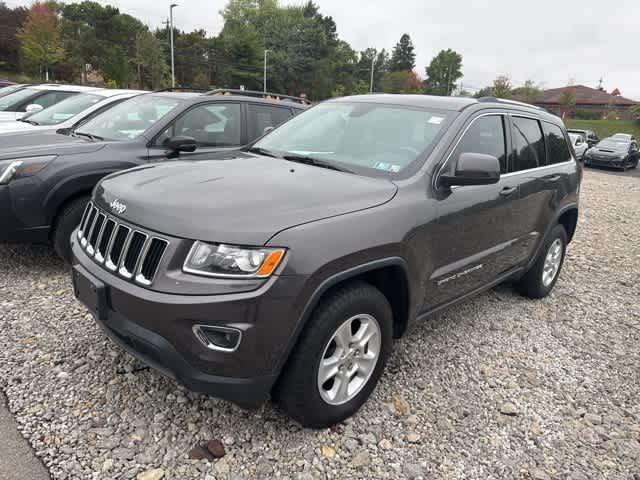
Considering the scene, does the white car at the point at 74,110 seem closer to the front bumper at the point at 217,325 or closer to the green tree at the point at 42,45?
the front bumper at the point at 217,325

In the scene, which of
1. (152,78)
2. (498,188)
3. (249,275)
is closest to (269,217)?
(249,275)

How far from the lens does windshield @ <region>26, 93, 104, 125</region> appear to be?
6848 mm

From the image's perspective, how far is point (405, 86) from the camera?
93.6 m

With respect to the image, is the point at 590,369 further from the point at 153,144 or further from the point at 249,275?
the point at 153,144

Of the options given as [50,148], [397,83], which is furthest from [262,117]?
[397,83]

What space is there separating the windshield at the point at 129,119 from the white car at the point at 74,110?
2.22 feet

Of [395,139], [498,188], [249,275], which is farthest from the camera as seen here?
[498,188]

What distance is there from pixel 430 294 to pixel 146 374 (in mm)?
1793

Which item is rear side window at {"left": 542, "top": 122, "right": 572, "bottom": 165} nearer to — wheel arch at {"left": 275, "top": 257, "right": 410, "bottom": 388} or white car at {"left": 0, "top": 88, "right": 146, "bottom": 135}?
wheel arch at {"left": 275, "top": 257, "right": 410, "bottom": 388}

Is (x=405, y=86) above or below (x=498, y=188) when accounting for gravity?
above

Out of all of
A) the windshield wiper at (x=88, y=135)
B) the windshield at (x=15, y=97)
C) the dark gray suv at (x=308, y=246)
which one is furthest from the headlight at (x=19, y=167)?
the windshield at (x=15, y=97)

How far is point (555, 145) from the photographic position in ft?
14.8

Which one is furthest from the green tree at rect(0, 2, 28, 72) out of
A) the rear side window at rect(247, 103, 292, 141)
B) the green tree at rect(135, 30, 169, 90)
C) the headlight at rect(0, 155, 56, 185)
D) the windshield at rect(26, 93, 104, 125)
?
the headlight at rect(0, 155, 56, 185)

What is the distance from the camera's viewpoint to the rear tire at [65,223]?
4.16 meters
